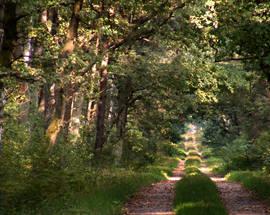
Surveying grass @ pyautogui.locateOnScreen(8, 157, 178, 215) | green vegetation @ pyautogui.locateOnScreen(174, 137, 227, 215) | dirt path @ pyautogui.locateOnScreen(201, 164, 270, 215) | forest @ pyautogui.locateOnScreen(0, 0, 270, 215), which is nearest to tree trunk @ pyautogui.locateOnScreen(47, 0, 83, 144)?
forest @ pyautogui.locateOnScreen(0, 0, 270, 215)

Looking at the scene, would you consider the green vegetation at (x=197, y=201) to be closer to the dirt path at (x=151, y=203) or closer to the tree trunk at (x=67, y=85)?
the dirt path at (x=151, y=203)

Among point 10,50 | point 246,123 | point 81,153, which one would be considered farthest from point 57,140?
point 246,123

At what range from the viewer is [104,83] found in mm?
26234

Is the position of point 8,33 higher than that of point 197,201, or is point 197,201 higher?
point 8,33

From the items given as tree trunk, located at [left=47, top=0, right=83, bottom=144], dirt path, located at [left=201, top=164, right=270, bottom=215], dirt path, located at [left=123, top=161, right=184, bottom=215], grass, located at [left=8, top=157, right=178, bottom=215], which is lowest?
dirt path, located at [left=123, top=161, right=184, bottom=215]

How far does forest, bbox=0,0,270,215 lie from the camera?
1372 cm

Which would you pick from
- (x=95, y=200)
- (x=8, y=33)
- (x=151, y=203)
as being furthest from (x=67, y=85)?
(x=95, y=200)

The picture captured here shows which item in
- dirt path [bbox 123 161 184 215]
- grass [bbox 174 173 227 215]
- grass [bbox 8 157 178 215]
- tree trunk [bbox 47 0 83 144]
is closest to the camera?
grass [bbox 8 157 178 215]

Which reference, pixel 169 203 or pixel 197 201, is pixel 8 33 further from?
pixel 169 203

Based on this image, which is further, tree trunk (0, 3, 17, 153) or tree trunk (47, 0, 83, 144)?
tree trunk (47, 0, 83, 144)

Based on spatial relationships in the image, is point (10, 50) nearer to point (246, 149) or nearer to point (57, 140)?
point (57, 140)

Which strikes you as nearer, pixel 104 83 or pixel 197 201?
pixel 197 201

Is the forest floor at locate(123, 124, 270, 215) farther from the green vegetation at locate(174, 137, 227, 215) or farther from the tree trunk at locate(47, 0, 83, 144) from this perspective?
the tree trunk at locate(47, 0, 83, 144)


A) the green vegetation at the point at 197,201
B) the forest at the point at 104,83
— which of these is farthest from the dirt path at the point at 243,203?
the green vegetation at the point at 197,201
